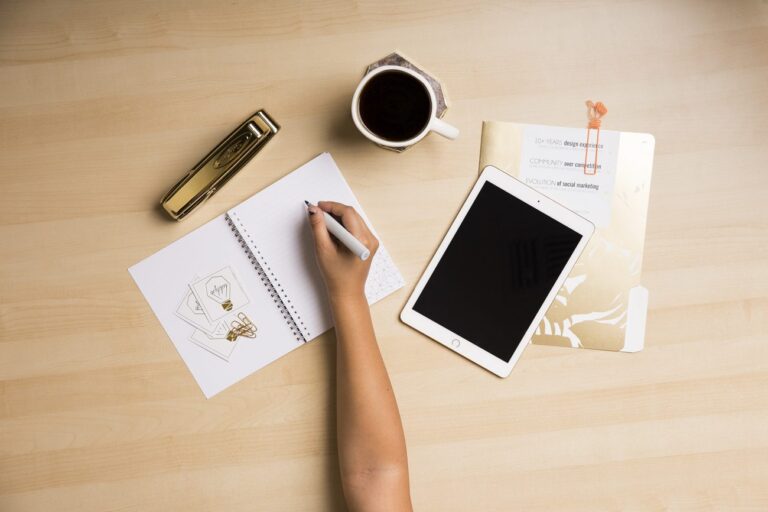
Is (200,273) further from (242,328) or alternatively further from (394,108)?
(394,108)

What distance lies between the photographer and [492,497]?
0.82 m

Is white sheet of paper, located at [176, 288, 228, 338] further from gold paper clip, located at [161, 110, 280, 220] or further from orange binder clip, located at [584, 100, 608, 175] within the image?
orange binder clip, located at [584, 100, 608, 175]

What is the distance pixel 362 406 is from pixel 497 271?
28 centimetres

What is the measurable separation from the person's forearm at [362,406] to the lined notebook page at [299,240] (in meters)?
0.05

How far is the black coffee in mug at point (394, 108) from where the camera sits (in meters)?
0.74

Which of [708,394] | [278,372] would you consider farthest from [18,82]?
[708,394]

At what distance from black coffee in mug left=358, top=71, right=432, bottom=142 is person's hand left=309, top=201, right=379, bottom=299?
0.13 metres

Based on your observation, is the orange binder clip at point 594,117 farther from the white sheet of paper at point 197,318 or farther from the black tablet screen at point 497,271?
the white sheet of paper at point 197,318

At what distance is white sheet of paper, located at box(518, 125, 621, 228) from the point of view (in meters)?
0.82

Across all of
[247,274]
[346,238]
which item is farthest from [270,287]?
[346,238]

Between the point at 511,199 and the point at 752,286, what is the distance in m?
0.40

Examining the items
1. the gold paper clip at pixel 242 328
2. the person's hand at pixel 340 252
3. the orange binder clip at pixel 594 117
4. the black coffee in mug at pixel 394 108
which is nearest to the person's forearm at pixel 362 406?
the person's hand at pixel 340 252

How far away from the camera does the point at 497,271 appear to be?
2.70 ft

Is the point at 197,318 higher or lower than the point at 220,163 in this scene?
lower
